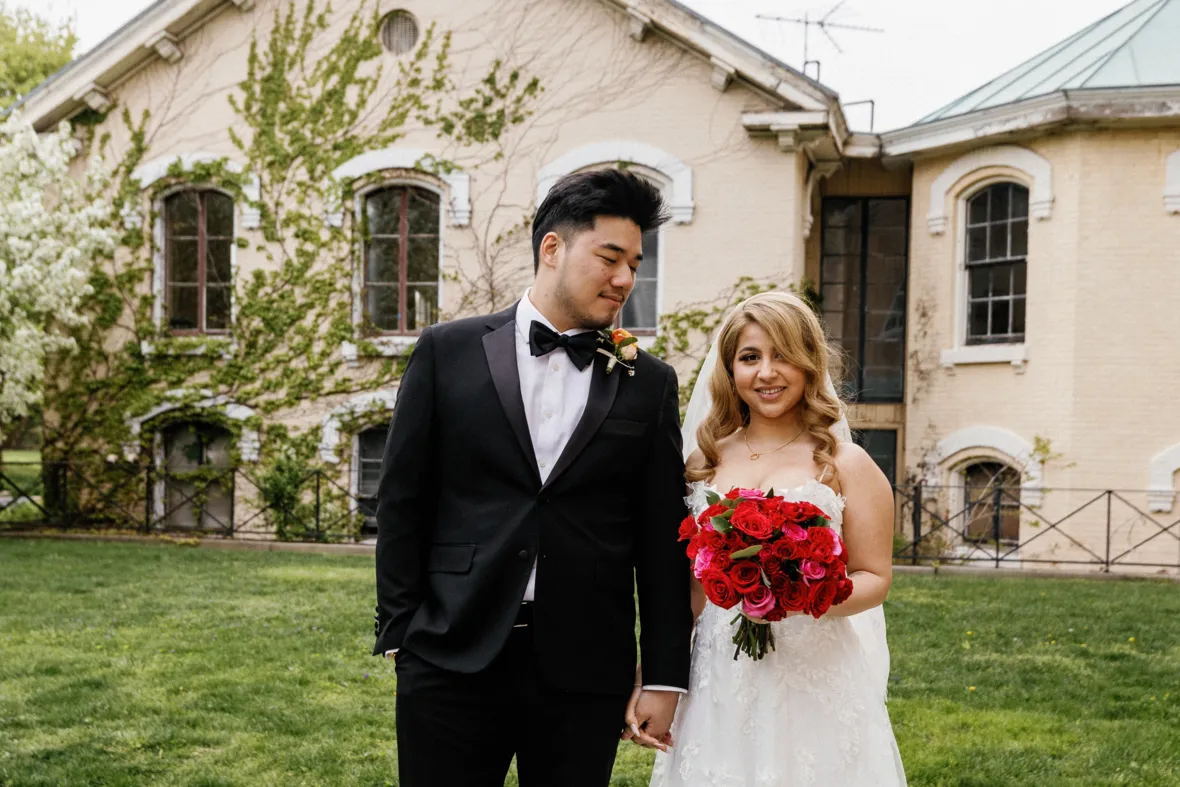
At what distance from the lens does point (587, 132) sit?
13680 mm

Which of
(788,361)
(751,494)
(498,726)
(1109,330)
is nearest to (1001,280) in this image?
(1109,330)

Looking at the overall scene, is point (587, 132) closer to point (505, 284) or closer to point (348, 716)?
point (505, 284)

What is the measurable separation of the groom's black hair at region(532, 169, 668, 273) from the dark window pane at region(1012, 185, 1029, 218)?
11437 mm

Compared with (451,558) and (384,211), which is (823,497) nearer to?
(451,558)

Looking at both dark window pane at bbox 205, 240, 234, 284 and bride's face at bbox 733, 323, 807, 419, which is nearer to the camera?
bride's face at bbox 733, 323, 807, 419

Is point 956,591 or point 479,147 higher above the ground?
point 479,147

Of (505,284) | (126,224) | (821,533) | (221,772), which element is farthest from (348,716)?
(126,224)

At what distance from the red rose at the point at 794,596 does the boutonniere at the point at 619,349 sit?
2.50ft

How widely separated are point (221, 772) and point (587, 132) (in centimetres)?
1018

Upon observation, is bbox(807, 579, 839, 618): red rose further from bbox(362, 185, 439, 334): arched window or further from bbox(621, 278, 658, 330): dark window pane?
bbox(362, 185, 439, 334): arched window

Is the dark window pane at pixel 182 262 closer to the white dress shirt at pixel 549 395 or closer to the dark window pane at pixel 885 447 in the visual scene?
the dark window pane at pixel 885 447

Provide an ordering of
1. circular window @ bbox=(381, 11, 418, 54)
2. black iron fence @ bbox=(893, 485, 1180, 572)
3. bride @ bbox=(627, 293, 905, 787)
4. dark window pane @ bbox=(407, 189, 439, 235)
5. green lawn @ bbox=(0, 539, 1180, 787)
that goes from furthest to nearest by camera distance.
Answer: dark window pane @ bbox=(407, 189, 439, 235)
circular window @ bbox=(381, 11, 418, 54)
black iron fence @ bbox=(893, 485, 1180, 572)
green lawn @ bbox=(0, 539, 1180, 787)
bride @ bbox=(627, 293, 905, 787)

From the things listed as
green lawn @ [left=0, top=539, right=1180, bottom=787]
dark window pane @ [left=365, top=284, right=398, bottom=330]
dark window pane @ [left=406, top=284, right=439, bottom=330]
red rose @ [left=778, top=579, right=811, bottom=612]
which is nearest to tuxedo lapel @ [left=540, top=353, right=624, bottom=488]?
red rose @ [left=778, top=579, right=811, bottom=612]

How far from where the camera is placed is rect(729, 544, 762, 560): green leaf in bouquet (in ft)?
9.78
